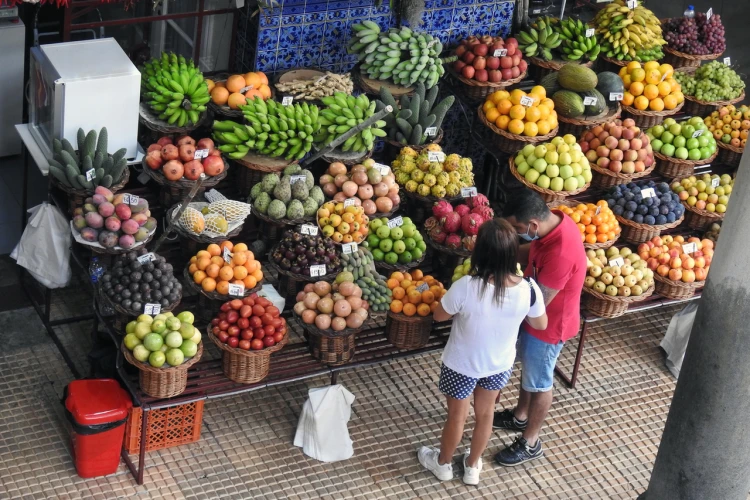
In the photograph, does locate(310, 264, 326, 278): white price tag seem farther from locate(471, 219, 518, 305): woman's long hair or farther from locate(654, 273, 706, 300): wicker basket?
locate(654, 273, 706, 300): wicker basket

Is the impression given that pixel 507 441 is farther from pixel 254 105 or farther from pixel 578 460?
pixel 254 105

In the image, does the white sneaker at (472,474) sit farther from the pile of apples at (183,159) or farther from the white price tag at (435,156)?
the pile of apples at (183,159)

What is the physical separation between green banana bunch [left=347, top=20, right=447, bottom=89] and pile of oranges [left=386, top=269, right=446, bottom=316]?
163cm

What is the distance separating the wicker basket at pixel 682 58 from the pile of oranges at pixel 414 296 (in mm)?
3140

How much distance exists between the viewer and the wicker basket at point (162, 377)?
17.4 feet

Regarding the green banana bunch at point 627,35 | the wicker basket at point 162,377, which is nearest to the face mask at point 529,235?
the wicker basket at point 162,377

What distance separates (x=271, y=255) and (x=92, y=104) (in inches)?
48.3

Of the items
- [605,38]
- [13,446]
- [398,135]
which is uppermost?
[605,38]

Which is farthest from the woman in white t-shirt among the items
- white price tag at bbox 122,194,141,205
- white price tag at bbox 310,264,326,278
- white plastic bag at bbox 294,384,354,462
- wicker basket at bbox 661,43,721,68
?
wicker basket at bbox 661,43,721,68

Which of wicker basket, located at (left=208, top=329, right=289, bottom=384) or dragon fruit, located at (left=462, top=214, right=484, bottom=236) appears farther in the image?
dragon fruit, located at (left=462, top=214, right=484, bottom=236)

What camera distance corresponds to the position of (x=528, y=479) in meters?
5.99

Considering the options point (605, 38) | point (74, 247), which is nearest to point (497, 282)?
point (74, 247)

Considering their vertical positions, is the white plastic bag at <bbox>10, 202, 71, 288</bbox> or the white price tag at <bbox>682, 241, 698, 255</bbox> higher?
the white price tag at <bbox>682, 241, 698, 255</bbox>

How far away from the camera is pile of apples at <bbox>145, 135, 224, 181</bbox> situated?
611 centimetres
